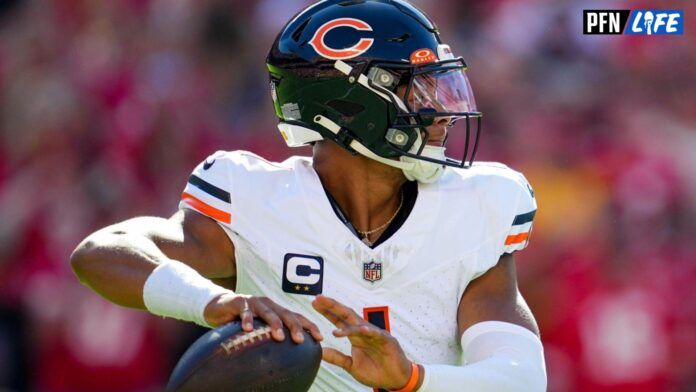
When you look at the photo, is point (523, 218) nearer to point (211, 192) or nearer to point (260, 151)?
point (211, 192)

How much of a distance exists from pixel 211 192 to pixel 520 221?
82 centimetres

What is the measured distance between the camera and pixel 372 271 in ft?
10.3

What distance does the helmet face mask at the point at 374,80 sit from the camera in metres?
3.22

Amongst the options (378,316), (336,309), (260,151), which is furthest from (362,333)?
(260,151)

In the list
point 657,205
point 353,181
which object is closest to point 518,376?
point 353,181

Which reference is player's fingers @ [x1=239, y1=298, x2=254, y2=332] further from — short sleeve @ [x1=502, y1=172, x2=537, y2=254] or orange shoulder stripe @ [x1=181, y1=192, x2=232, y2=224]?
short sleeve @ [x1=502, y1=172, x2=537, y2=254]

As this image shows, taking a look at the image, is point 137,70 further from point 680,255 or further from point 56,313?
point 680,255

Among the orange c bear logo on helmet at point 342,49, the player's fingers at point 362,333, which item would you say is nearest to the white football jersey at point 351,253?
the orange c bear logo on helmet at point 342,49

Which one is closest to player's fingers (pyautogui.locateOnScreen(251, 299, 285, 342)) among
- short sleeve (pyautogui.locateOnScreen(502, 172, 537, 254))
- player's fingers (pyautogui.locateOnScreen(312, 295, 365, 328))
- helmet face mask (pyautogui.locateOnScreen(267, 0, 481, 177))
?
player's fingers (pyautogui.locateOnScreen(312, 295, 365, 328))

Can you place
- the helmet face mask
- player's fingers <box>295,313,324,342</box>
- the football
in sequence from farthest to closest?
the helmet face mask, player's fingers <box>295,313,324,342</box>, the football

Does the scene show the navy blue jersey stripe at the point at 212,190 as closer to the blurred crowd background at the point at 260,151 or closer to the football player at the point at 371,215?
the football player at the point at 371,215

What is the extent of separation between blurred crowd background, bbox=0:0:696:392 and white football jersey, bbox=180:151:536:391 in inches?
85.7

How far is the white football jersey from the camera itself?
3.13 m

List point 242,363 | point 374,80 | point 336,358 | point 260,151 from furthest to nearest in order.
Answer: point 260,151
point 374,80
point 336,358
point 242,363
